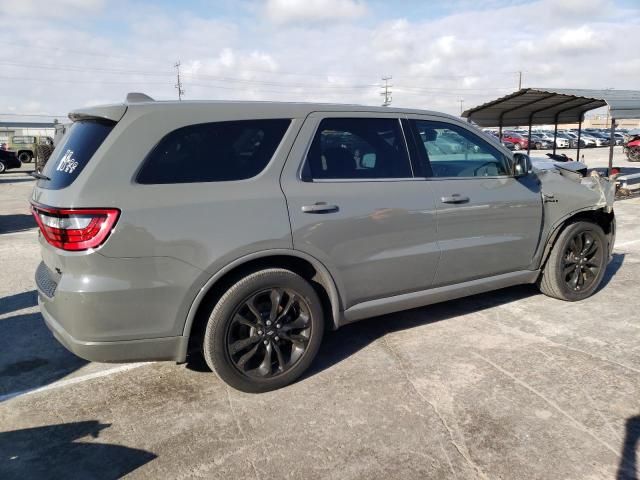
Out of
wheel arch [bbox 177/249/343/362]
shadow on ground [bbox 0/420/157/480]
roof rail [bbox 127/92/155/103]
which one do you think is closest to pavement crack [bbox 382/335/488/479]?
wheel arch [bbox 177/249/343/362]

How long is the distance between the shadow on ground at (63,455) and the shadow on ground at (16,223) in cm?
796

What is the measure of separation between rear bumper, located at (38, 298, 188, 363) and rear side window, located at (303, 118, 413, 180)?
1.34 m

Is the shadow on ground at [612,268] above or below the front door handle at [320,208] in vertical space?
below

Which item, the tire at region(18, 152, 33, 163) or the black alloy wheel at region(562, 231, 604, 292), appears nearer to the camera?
the black alloy wheel at region(562, 231, 604, 292)

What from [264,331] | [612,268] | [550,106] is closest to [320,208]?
[264,331]

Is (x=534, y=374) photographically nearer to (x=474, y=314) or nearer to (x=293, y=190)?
(x=474, y=314)

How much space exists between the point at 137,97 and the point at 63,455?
85.1 inches

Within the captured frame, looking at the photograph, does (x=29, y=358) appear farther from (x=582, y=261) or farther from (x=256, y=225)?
(x=582, y=261)

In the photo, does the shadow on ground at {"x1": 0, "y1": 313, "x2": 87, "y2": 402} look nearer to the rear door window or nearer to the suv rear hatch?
the suv rear hatch

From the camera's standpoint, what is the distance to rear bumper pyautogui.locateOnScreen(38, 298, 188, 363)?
2877 mm

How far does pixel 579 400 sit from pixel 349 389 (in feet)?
4.64

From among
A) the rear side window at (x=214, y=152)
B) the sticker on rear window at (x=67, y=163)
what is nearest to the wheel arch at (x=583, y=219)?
the rear side window at (x=214, y=152)

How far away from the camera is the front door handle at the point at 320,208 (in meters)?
3.28

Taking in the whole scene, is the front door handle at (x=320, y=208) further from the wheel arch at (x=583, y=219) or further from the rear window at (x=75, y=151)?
the wheel arch at (x=583, y=219)
